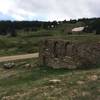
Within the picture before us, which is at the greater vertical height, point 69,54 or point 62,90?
point 69,54

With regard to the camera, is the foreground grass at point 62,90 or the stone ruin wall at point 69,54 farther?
the stone ruin wall at point 69,54

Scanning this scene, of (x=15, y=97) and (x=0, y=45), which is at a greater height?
(x=15, y=97)

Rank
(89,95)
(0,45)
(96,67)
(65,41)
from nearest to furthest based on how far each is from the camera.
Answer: (89,95)
(96,67)
(65,41)
(0,45)

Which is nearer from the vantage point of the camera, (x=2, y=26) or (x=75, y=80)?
(x=75, y=80)

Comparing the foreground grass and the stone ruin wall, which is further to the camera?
the stone ruin wall

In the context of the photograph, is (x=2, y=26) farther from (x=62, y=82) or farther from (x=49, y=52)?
(x=62, y=82)

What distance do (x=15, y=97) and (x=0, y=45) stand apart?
4393 centimetres

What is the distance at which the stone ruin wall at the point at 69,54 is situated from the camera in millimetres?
20198

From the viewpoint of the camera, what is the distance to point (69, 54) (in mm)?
21281

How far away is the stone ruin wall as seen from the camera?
66.3 ft

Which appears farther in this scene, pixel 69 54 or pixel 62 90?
pixel 69 54

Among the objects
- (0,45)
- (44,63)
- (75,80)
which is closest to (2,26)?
(0,45)

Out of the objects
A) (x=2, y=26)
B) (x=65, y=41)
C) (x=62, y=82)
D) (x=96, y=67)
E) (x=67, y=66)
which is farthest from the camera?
(x=2, y=26)

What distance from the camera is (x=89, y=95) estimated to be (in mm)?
13172
